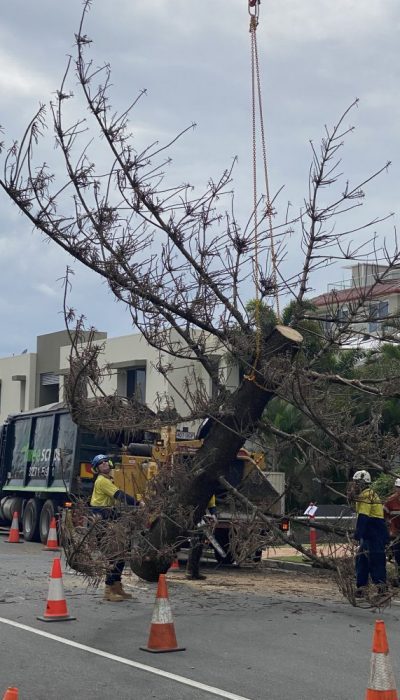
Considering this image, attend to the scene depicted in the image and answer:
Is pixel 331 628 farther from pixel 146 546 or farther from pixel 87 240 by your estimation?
pixel 87 240

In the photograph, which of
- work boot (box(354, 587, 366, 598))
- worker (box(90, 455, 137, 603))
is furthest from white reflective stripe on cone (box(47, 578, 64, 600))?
work boot (box(354, 587, 366, 598))

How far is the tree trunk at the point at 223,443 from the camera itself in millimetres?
11211

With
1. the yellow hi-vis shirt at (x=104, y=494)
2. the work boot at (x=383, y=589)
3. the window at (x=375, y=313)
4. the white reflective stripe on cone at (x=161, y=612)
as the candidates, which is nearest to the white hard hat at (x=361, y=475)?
the work boot at (x=383, y=589)

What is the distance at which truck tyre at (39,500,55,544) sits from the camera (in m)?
22.1

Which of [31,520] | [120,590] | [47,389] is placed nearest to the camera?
[120,590]

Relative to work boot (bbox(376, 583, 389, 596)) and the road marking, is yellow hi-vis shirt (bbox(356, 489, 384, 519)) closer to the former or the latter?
work boot (bbox(376, 583, 389, 596))

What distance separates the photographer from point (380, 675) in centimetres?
625

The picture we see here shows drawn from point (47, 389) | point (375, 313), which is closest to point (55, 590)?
point (375, 313)

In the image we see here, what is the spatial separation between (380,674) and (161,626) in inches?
117

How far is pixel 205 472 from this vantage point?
11.6 meters

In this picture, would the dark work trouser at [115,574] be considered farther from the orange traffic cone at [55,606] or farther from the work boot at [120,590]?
the orange traffic cone at [55,606]

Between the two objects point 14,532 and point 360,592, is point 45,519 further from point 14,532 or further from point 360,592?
point 360,592

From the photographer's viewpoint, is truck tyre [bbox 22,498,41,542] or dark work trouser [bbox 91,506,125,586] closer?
dark work trouser [bbox 91,506,125,586]

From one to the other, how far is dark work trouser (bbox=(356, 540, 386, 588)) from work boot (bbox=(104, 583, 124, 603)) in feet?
9.04
